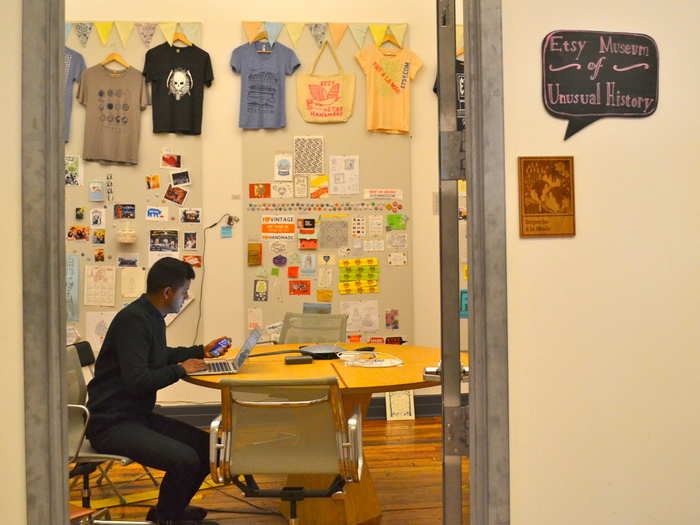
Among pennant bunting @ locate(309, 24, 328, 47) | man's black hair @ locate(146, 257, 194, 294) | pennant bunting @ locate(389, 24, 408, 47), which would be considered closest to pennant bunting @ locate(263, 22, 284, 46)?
pennant bunting @ locate(309, 24, 328, 47)

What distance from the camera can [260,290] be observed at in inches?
216

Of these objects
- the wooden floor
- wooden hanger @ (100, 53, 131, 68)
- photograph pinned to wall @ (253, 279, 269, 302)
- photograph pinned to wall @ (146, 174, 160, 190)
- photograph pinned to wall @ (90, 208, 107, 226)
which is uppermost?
wooden hanger @ (100, 53, 131, 68)

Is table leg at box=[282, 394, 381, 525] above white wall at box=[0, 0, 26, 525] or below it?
below

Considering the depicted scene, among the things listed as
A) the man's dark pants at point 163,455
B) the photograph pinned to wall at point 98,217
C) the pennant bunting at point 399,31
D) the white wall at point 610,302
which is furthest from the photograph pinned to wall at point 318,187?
the white wall at point 610,302

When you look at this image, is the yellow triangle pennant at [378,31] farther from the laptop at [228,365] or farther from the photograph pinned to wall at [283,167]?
the laptop at [228,365]

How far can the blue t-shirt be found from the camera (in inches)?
212

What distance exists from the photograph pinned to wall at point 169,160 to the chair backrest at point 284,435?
3.03 metres

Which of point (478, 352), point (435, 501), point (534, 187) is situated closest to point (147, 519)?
point (435, 501)

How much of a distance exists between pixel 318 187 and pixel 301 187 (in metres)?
0.13

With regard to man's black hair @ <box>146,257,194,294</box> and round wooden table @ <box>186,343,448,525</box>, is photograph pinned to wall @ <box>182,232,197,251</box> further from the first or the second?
man's black hair @ <box>146,257,194,294</box>

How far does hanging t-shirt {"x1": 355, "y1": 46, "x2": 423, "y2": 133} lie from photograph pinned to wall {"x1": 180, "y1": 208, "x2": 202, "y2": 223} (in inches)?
57.0

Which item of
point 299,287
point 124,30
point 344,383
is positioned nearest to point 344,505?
point 344,383

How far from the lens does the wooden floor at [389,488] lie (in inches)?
141

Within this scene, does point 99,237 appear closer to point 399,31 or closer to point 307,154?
point 307,154
